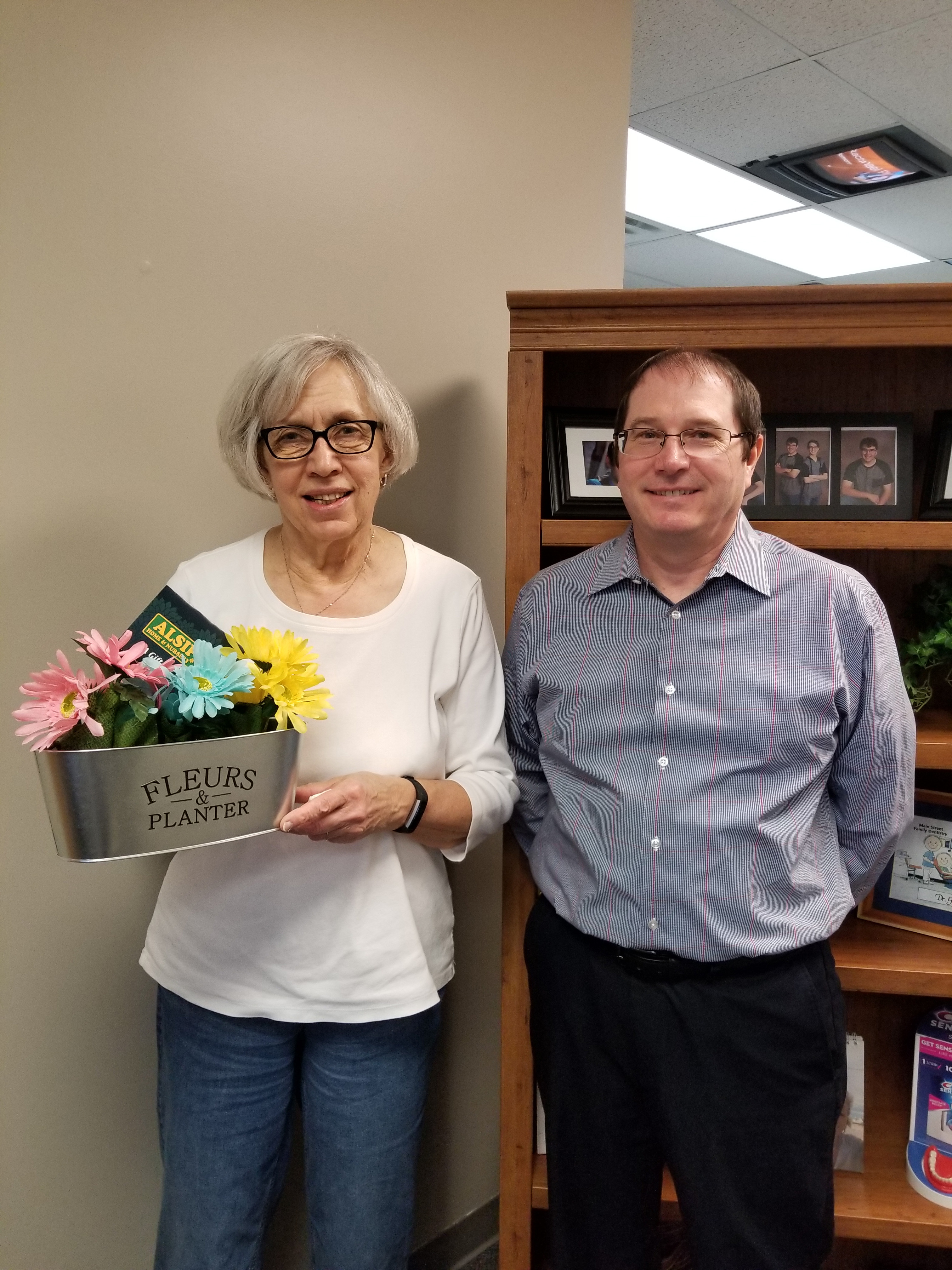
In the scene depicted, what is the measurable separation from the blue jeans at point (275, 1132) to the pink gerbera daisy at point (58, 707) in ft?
1.69

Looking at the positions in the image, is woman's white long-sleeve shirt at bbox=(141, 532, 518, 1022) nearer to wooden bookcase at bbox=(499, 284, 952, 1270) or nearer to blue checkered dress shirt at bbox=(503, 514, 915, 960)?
blue checkered dress shirt at bbox=(503, 514, 915, 960)

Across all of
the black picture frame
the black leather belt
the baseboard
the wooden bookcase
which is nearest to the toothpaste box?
the wooden bookcase

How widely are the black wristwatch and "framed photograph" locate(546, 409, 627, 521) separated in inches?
23.2

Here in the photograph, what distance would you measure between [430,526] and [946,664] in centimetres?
106

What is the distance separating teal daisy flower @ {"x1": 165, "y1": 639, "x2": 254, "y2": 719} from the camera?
998 millimetres

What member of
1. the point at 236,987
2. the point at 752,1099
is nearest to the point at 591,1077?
the point at 752,1099

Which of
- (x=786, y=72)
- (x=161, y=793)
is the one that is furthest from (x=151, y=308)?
(x=786, y=72)

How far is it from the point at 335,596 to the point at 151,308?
561mm

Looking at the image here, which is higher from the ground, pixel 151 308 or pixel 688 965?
pixel 151 308

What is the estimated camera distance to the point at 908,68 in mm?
2693

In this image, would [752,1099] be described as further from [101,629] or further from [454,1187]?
[101,629]

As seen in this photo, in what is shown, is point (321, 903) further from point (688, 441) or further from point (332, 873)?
point (688, 441)

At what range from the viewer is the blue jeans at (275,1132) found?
1265 mm

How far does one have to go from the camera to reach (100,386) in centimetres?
139
